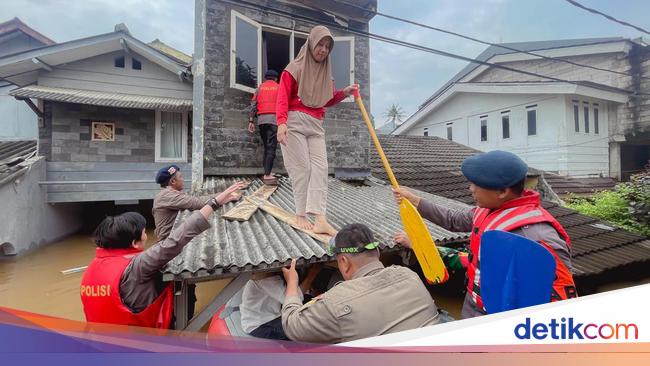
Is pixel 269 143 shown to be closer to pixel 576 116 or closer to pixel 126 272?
pixel 126 272

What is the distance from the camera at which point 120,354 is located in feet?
4.75

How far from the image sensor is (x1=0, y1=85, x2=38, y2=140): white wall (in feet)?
34.3

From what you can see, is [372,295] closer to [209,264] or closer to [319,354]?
[319,354]

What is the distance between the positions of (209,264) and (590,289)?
5.12m

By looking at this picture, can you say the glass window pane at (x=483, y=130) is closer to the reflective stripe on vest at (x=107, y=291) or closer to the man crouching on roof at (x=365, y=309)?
the man crouching on roof at (x=365, y=309)

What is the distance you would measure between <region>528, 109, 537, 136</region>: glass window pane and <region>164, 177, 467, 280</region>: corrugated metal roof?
402 inches

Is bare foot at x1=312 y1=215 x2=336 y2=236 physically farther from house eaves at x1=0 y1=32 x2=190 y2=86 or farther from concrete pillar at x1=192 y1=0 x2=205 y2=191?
house eaves at x1=0 y1=32 x2=190 y2=86

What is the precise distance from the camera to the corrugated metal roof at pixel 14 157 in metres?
7.54

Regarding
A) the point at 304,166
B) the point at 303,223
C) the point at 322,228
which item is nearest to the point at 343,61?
the point at 304,166

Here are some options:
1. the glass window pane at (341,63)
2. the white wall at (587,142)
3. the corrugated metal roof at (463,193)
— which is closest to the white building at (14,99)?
the glass window pane at (341,63)

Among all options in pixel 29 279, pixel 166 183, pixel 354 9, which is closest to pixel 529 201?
pixel 166 183

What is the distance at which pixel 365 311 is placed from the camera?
1.66 meters

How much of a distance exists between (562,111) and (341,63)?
9426 mm

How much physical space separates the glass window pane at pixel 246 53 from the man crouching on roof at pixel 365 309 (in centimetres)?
493
